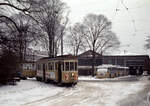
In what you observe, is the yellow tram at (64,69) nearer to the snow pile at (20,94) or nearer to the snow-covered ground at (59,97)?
the snow-covered ground at (59,97)

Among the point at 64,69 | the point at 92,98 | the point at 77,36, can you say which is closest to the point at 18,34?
the point at 64,69

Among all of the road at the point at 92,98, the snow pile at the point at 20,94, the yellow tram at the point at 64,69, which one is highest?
the yellow tram at the point at 64,69

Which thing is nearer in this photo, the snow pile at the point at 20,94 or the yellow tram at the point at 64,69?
the snow pile at the point at 20,94

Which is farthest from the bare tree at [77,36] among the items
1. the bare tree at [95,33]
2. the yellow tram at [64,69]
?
the yellow tram at [64,69]

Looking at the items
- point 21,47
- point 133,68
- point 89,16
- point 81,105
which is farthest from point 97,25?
point 81,105

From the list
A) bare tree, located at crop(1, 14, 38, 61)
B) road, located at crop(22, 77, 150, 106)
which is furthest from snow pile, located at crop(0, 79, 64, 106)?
bare tree, located at crop(1, 14, 38, 61)

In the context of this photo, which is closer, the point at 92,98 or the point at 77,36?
the point at 92,98

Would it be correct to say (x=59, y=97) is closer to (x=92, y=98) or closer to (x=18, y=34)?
(x=92, y=98)

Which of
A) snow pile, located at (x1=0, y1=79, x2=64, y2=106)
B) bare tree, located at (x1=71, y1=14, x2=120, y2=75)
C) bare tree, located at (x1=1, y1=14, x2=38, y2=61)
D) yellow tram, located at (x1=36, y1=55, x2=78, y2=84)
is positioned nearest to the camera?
snow pile, located at (x1=0, y1=79, x2=64, y2=106)

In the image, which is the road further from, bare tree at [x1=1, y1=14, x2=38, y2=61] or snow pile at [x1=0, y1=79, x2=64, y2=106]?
bare tree at [x1=1, y1=14, x2=38, y2=61]

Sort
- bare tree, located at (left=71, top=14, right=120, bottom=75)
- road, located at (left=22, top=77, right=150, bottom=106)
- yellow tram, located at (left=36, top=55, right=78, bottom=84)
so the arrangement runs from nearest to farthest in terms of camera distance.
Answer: road, located at (left=22, top=77, right=150, bottom=106) < yellow tram, located at (left=36, top=55, right=78, bottom=84) < bare tree, located at (left=71, top=14, right=120, bottom=75)

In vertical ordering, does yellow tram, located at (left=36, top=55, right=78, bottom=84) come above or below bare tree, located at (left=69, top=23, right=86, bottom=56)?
below

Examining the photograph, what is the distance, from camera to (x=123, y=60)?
79.9 metres

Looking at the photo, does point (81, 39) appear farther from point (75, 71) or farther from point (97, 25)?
point (75, 71)
